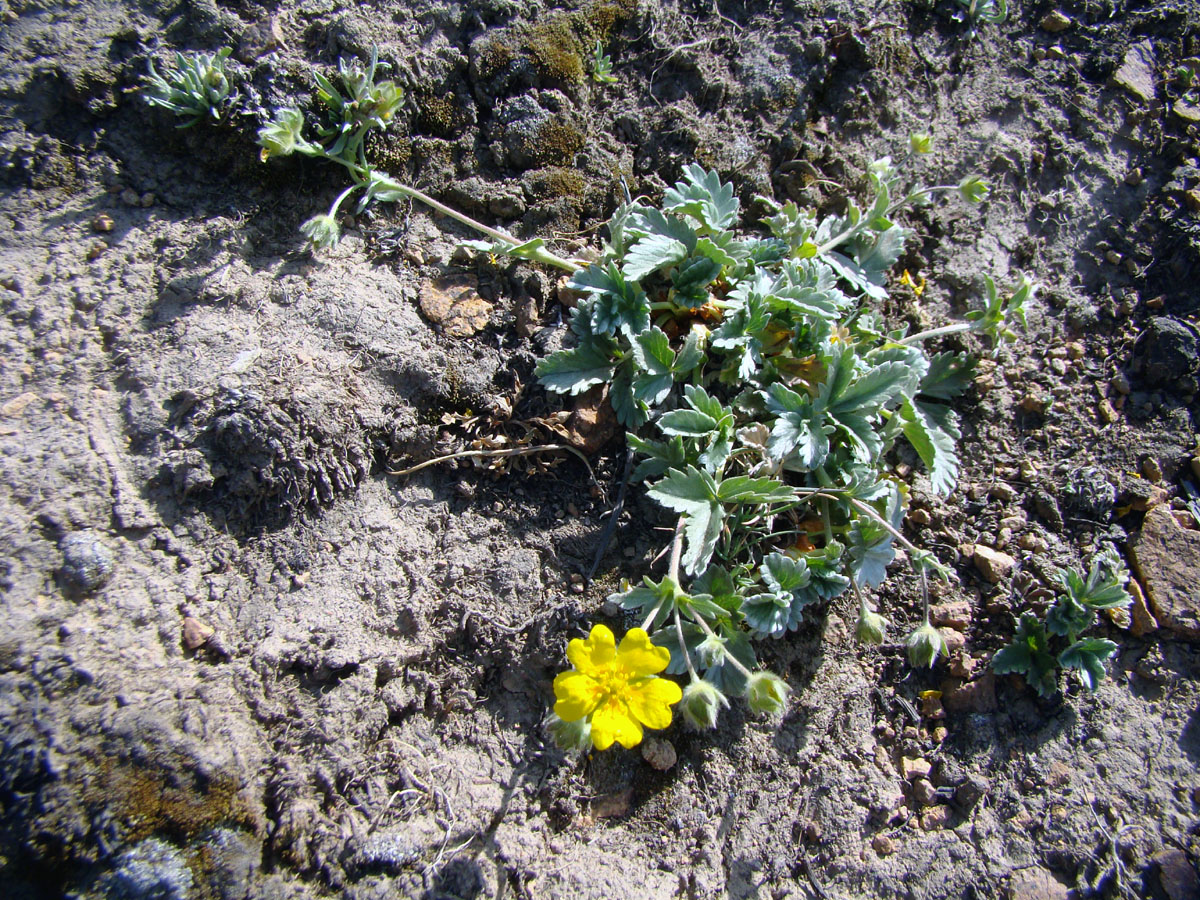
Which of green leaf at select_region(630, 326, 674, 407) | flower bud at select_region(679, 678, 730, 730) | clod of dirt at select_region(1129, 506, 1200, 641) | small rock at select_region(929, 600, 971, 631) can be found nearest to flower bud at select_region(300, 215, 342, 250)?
green leaf at select_region(630, 326, 674, 407)

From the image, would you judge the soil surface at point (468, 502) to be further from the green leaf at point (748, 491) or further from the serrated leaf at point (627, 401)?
the green leaf at point (748, 491)

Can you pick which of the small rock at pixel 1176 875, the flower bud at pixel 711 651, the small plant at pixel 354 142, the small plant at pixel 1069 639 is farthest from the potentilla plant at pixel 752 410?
the small rock at pixel 1176 875

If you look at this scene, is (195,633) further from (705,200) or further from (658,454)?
(705,200)

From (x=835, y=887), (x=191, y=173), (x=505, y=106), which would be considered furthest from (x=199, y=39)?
(x=835, y=887)

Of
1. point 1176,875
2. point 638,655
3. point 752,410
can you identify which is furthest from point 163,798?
point 1176,875

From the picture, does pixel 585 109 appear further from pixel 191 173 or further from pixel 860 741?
pixel 860 741
